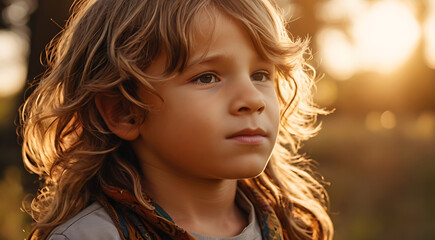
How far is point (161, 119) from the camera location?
67.9 inches

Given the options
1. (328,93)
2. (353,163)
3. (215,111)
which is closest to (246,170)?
(215,111)

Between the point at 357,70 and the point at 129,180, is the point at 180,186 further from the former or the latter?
the point at 357,70

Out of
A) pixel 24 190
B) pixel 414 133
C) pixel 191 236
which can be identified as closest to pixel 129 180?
pixel 191 236

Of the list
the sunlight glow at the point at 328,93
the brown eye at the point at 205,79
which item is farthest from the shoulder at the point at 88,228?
the sunlight glow at the point at 328,93

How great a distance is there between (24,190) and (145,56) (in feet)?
11.8

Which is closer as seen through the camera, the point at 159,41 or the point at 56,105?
the point at 159,41

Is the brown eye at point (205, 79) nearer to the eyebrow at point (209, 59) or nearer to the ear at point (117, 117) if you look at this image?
the eyebrow at point (209, 59)

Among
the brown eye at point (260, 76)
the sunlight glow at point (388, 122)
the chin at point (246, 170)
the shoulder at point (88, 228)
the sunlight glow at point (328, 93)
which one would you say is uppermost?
the sunlight glow at point (328, 93)

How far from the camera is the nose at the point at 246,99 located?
166 cm

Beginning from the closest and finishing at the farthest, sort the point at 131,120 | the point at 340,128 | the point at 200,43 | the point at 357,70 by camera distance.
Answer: the point at 200,43, the point at 131,120, the point at 340,128, the point at 357,70

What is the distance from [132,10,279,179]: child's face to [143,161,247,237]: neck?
0.10 meters

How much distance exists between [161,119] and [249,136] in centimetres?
29

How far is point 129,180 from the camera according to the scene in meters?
1.83

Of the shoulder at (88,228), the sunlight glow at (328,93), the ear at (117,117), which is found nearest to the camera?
the shoulder at (88,228)
